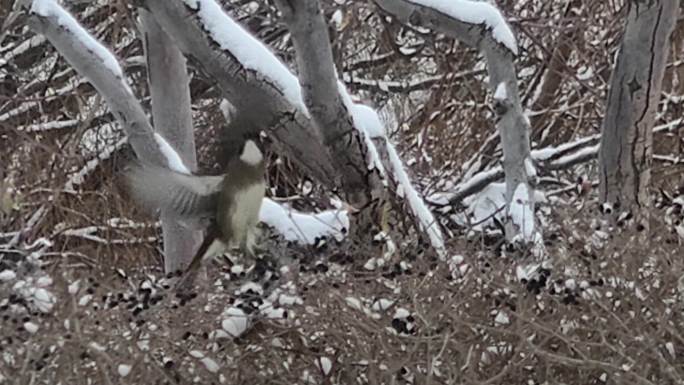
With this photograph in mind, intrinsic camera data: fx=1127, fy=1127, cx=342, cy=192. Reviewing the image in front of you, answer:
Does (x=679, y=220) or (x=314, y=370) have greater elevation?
(x=679, y=220)

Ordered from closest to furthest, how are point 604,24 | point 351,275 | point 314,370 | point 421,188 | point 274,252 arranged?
1. point 314,370
2. point 351,275
3. point 274,252
4. point 421,188
5. point 604,24

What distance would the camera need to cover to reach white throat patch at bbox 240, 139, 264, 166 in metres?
2.56

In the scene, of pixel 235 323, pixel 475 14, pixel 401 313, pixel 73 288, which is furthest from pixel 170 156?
pixel 401 313

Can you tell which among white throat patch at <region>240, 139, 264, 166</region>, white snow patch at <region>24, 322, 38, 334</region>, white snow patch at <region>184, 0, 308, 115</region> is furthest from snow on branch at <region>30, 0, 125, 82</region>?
white snow patch at <region>24, 322, 38, 334</region>

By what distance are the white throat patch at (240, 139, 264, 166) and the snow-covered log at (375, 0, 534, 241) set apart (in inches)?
33.6

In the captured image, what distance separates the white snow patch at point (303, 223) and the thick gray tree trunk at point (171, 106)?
0.50 m

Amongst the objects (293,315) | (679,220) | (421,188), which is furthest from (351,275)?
(421,188)

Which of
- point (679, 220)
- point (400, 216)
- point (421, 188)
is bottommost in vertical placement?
point (421, 188)

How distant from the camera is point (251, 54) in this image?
2969 millimetres

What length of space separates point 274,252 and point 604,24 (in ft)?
10.6

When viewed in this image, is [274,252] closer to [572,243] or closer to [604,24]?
[572,243]

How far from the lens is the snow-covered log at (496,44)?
3.16m

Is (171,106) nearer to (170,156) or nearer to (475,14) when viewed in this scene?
(170,156)

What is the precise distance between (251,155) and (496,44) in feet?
3.09
